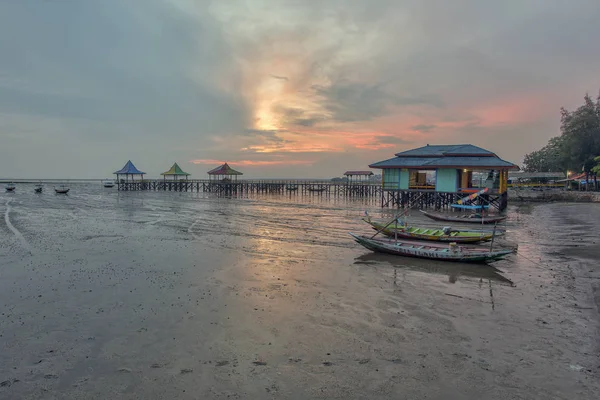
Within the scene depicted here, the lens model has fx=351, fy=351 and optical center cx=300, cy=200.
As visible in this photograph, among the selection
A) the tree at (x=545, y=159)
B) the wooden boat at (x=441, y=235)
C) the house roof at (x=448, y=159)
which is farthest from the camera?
the tree at (x=545, y=159)

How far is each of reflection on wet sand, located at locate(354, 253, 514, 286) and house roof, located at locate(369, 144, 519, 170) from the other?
21835mm

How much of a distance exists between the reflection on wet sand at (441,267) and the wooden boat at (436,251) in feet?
0.70

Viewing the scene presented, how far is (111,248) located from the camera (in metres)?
16.0

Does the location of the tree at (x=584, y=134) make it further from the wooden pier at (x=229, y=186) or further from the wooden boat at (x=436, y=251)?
the wooden boat at (x=436, y=251)

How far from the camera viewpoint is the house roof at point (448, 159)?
32312mm

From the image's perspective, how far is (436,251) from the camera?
13539 mm

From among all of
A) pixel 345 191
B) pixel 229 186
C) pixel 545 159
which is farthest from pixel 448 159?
pixel 545 159

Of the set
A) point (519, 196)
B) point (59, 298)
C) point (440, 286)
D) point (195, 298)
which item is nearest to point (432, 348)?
point (440, 286)

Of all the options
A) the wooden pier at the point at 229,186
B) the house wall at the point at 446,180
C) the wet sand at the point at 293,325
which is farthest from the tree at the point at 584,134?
the wet sand at the point at 293,325

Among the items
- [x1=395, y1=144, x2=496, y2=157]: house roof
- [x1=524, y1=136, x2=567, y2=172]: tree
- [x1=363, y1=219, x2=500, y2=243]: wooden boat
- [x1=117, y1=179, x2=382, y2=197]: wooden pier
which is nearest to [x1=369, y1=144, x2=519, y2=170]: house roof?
[x1=395, y1=144, x2=496, y2=157]: house roof

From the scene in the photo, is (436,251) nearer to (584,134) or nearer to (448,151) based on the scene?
(448,151)

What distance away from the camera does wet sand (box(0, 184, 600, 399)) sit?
5691 millimetres

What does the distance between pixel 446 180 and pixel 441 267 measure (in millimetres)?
23601

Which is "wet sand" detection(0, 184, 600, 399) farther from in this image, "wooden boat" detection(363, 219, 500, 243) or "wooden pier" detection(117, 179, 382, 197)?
"wooden pier" detection(117, 179, 382, 197)
